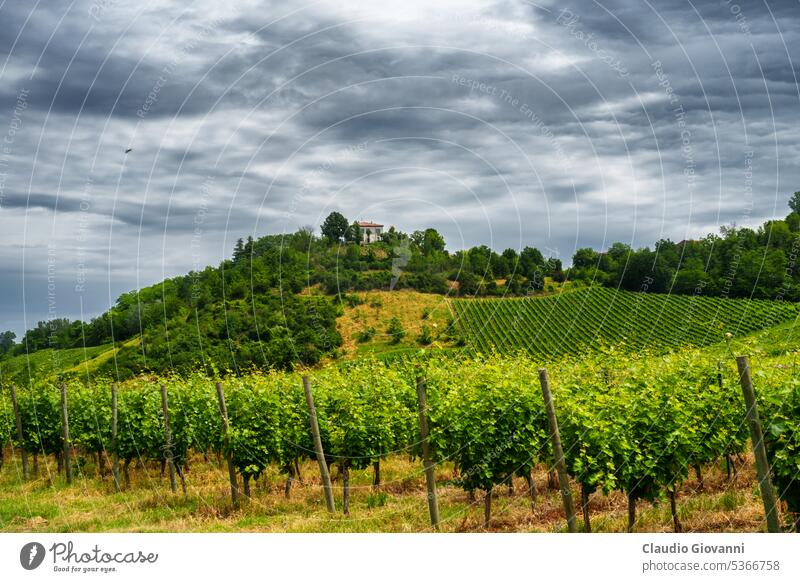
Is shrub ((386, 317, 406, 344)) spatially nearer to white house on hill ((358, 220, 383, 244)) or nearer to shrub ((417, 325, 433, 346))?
shrub ((417, 325, 433, 346))

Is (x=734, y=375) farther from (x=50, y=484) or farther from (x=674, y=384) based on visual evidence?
(x=50, y=484)

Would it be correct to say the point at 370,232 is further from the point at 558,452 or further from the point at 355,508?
the point at 558,452

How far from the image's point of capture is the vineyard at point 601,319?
2904 inches

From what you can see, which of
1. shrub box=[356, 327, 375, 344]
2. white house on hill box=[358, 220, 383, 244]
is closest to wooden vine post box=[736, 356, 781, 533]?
white house on hill box=[358, 220, 383, 244]

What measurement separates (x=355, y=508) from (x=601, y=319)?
2918 inches

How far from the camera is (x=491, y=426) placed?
13.0 metres

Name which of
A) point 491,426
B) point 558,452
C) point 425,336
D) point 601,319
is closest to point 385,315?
point 425,336

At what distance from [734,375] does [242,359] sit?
3707 cm

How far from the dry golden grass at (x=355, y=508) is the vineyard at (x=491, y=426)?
1.08 feet

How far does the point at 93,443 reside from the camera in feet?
78.1

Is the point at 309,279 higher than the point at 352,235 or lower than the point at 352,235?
lower

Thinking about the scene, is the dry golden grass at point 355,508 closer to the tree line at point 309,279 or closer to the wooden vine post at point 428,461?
the wooden vine post at point 428,461

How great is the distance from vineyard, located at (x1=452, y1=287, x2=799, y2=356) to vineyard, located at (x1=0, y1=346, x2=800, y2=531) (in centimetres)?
5095
